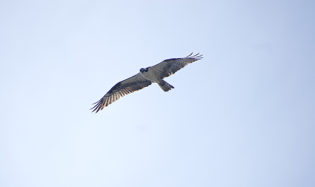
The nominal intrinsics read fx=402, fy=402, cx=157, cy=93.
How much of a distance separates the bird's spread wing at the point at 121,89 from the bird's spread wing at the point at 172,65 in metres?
0.98

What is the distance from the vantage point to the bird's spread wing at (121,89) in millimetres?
18031

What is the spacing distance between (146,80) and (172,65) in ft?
4.80

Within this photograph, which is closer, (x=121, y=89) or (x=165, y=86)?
(x=165, y=86)

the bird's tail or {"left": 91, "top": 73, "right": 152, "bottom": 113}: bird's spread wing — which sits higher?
{"left": 91, "top": 73, "right": 152, "bottom": 113}: bird's spread wing

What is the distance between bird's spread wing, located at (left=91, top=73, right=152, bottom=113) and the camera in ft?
59.2

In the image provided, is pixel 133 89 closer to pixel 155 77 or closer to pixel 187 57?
pixel 155 77

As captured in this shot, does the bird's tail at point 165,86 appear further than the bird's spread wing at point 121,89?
No

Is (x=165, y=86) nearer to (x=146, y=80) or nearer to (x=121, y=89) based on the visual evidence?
(x=146, y=80)

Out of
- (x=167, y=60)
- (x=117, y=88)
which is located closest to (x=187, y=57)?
(x=167, y=60)

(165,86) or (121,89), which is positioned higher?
(121,89)

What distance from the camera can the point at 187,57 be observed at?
17359 mm

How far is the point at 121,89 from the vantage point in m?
18.4

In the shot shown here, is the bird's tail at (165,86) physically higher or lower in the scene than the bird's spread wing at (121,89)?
lower

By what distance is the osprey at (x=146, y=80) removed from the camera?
676 inches
